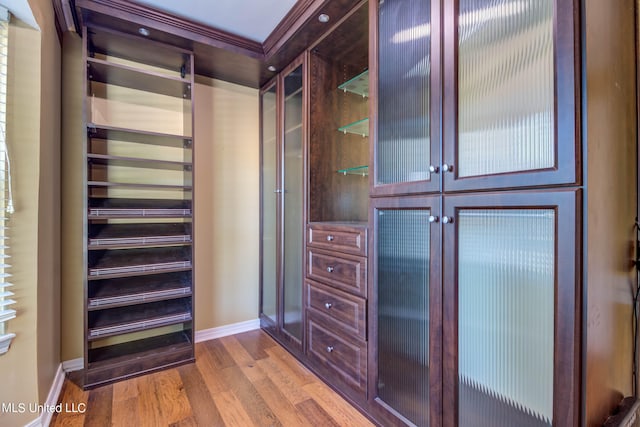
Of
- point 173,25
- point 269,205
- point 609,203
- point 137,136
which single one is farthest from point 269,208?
point 609,203

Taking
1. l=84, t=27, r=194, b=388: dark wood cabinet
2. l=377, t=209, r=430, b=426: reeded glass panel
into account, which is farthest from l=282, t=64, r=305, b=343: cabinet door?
l=377, t=209, r=430, b=426: reeded glass panel

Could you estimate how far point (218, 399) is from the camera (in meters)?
1.75

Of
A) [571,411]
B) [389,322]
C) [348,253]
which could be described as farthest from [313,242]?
[571,411]

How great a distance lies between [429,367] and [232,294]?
1908 millimetres

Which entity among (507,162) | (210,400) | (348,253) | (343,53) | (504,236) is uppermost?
(343,53)

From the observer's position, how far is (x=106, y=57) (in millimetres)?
2137

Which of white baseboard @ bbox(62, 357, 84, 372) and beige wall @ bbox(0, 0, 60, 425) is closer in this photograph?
beige wall @ bbox(0, 0, 60, 425)

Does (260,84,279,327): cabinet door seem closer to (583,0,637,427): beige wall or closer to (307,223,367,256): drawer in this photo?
(307,223,367,256): drawer

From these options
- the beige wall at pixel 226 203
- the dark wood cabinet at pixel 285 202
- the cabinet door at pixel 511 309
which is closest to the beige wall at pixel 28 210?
the beige wall at pixel 226 203

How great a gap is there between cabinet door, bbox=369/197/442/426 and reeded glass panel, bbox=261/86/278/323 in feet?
4.04

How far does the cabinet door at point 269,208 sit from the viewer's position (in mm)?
2543

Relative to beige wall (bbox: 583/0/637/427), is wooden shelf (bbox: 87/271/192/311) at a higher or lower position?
lower

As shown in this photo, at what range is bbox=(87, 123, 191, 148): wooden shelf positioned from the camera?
1.90 meters

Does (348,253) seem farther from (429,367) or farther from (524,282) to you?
(524,282)
